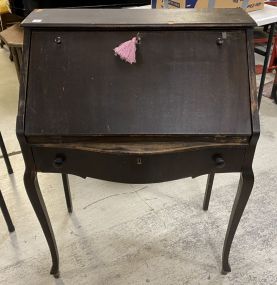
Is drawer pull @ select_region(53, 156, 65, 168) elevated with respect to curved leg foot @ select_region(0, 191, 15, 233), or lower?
elevated

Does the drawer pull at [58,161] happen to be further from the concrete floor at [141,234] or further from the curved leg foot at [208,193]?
the curved leg foot at [208,193]

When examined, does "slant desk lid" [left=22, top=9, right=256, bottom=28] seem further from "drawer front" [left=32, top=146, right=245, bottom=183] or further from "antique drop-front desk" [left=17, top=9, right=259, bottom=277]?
"drawer front" [left=32, top=146, right=245, bottom=183]

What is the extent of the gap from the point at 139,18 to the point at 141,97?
0.26 meters

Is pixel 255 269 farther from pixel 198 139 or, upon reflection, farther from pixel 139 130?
pixel 139 130

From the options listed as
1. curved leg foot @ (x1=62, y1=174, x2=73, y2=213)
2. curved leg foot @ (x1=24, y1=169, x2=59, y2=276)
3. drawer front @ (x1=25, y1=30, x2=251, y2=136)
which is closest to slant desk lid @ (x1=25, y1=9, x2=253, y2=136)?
drawer front @ (x1=25, y1=30, x2=251, y2=136)

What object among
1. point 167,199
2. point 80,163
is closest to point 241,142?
point 80,163

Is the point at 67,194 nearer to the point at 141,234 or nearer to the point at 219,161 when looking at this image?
the point at 141,234

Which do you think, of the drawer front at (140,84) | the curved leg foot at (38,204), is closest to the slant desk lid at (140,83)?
the drawer front at (140,84)

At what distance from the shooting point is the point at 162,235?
63.2 inches

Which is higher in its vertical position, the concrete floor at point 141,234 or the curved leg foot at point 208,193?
the curved leg foot at point 208,193

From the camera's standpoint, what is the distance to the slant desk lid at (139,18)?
38.9 inches

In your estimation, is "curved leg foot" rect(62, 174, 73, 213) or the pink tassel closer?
the pink tassel

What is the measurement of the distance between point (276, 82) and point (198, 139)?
1.91m

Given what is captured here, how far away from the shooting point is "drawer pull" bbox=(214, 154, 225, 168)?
100 centimetres
